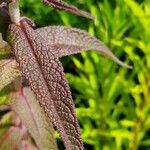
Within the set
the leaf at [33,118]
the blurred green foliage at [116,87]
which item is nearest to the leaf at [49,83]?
the leaf at [33,118]

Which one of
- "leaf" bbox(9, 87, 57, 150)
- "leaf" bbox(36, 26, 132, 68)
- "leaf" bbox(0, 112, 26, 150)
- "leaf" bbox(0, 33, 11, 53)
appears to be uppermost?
"leaf" bbox(0, 33, 11, 53)

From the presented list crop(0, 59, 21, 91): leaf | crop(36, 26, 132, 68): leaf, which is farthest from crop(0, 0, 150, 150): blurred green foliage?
crop(0, 59, 21, 91): leaf

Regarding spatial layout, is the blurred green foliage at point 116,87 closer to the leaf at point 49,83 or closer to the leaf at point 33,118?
the leaf at point 33,118

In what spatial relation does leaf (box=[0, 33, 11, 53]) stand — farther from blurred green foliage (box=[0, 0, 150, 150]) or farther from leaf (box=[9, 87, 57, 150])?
blurred green foliage (box=[0, 0, 150, 150])

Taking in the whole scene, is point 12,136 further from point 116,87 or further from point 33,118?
point 116,87

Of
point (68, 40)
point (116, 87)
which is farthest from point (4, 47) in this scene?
point (116, 87)

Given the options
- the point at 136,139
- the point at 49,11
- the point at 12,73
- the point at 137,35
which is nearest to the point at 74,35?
the point at 12,73
